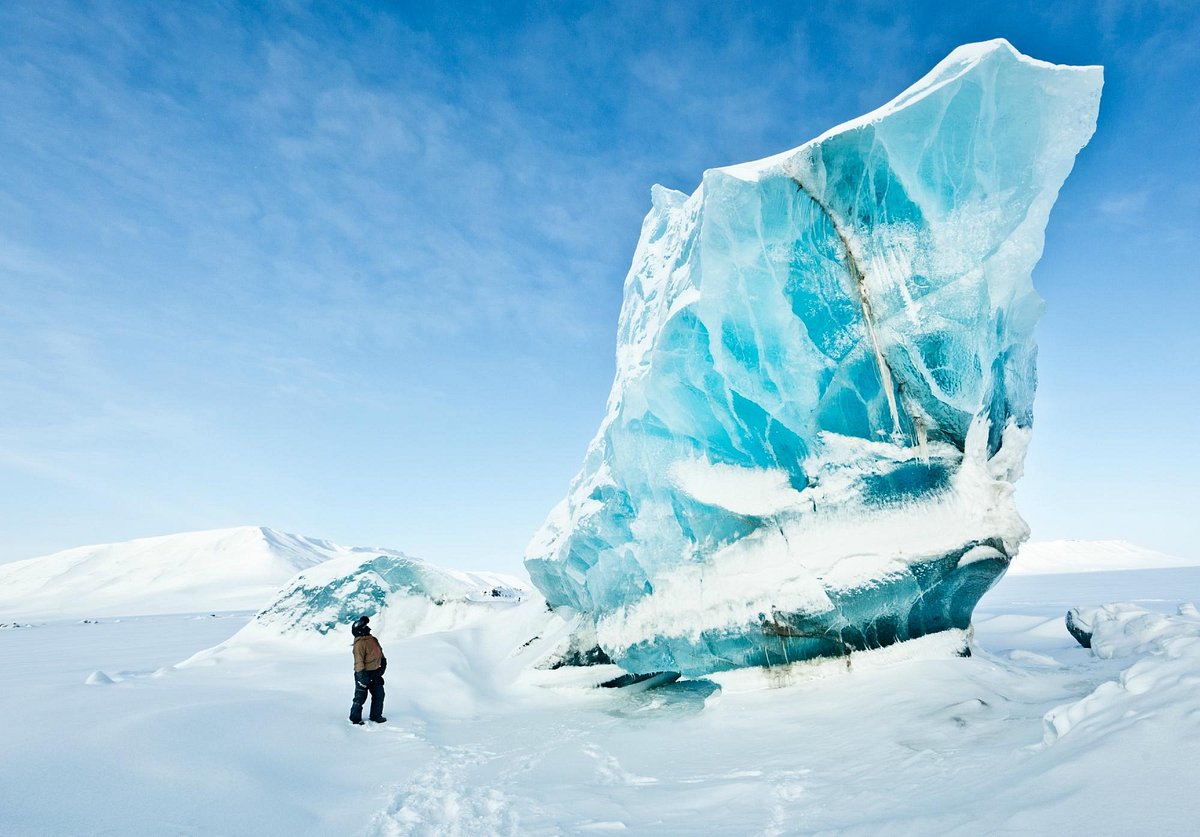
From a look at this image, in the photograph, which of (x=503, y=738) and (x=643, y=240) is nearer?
(x=503, y=738)

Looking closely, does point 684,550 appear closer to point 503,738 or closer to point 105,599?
point 503,738

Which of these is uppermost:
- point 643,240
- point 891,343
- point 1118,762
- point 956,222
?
point 643,240

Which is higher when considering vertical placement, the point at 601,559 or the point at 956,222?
the point at 956,222

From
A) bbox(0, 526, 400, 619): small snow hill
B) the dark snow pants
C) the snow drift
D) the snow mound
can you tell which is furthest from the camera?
the snow drift

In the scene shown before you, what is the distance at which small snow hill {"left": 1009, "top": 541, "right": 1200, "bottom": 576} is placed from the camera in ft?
255

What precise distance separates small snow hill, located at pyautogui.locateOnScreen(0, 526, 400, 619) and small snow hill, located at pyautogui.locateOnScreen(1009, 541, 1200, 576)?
80.6m

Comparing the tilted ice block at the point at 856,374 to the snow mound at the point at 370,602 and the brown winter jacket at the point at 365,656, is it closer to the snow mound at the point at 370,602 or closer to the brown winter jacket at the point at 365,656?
the brown winter jacket at the point at 365,656

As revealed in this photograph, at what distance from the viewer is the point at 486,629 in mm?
12516

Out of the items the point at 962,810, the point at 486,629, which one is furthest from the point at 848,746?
the point at 486,629

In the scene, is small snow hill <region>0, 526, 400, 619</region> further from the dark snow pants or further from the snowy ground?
the snowy ground

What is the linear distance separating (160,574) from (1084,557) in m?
112

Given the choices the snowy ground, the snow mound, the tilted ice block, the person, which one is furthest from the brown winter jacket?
the snow mound

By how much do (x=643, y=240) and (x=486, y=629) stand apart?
7980 millimetres

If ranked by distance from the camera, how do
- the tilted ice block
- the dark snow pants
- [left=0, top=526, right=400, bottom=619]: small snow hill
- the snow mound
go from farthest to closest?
1. [left=0, top=526, right=400, bottom=619]: small snow hill
2. the snow mound
3. the dark snow pants
4. the tilted ice block
